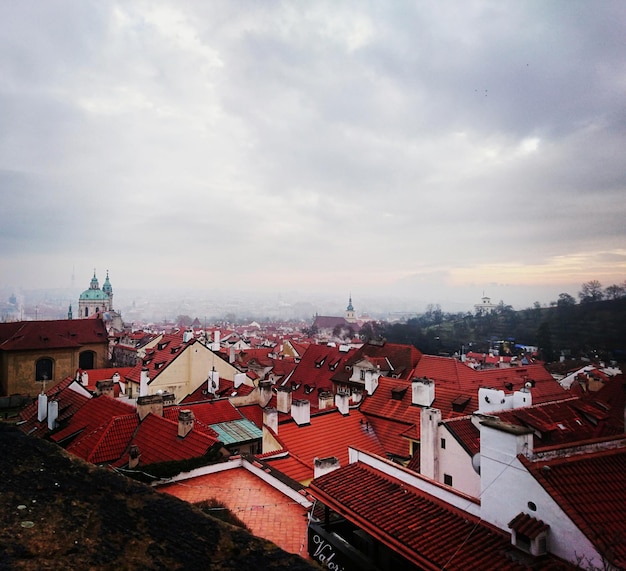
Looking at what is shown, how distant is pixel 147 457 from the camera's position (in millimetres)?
13656

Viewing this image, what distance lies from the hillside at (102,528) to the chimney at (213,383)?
75.6 feet

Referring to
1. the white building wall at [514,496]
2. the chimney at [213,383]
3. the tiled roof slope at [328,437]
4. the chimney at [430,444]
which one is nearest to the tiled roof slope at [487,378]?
the tiled roof slope at [328,437]

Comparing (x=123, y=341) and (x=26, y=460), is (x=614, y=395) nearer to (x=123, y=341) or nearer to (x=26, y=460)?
(x=26, y=460)

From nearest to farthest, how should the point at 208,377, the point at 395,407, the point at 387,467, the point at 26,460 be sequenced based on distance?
the point at 26,460 → the point at 387,467 → the point at 395,407 → the point at 208,377

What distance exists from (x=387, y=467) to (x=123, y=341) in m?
74.4

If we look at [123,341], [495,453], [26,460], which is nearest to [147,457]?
[495,453]

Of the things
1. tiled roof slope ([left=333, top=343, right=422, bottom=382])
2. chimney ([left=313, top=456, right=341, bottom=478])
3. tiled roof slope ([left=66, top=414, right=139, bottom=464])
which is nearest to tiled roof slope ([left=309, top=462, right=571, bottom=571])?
chimney ([left=313, top=456, right=341, bottom=478])

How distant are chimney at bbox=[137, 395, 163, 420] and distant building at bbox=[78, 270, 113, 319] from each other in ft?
349

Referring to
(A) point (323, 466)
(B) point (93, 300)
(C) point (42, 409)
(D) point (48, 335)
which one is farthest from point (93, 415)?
(B) point (93, 300)

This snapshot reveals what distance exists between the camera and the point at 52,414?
60.1 ft

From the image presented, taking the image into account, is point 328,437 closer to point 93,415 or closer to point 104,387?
point 93,415

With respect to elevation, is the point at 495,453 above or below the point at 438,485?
above

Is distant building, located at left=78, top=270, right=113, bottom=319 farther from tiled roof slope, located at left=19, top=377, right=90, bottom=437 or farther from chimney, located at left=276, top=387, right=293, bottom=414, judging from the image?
chimney, located at left=276, top=387, right=293, bottom=414

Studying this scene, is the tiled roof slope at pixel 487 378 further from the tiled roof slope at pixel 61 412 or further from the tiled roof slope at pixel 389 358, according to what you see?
the tiled roof slope at pixel 61 412
